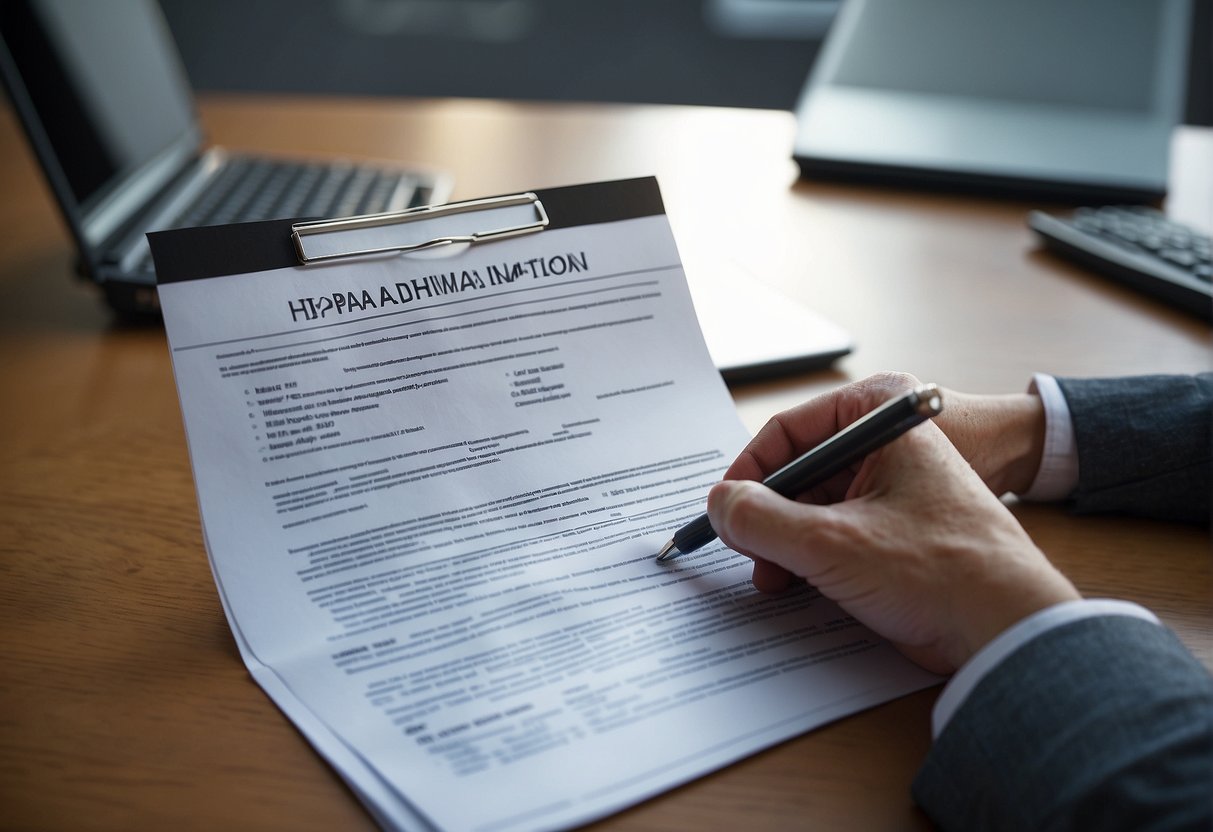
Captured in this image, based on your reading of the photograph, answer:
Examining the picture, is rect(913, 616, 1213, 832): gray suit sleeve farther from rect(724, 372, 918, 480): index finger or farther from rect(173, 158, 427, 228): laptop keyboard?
rect(173, 158, 427, 228): laptop keyboard

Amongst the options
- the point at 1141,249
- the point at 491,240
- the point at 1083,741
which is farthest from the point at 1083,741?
the point at 1141,249

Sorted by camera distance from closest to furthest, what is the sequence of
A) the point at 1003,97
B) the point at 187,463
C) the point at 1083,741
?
1. the point at 1083,741
2. the point at 187,463
3. the point at 1003,97

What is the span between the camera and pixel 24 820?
Result: 0.36 metres

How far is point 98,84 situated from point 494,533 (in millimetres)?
621

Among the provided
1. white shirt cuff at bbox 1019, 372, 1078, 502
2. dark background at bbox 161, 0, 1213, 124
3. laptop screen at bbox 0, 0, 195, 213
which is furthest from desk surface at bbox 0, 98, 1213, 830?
dark background at bbox 161, 0, 1213, 124

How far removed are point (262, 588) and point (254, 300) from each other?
0.48ft

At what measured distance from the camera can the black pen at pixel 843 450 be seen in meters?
0.43

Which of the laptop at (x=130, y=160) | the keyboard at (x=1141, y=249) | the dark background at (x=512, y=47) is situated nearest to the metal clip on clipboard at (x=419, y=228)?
the laptop at (x=130, y=160)

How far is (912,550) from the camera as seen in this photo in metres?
0.42

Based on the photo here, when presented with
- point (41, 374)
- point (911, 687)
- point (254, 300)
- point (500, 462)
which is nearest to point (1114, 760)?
point (911, 687)

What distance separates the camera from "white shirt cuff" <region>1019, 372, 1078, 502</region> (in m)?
0.57

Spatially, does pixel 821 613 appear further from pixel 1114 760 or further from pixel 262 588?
pixel 262 588

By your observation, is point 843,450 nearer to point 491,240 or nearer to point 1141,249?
point 491,240

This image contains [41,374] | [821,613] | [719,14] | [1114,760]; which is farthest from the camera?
[719,14]
